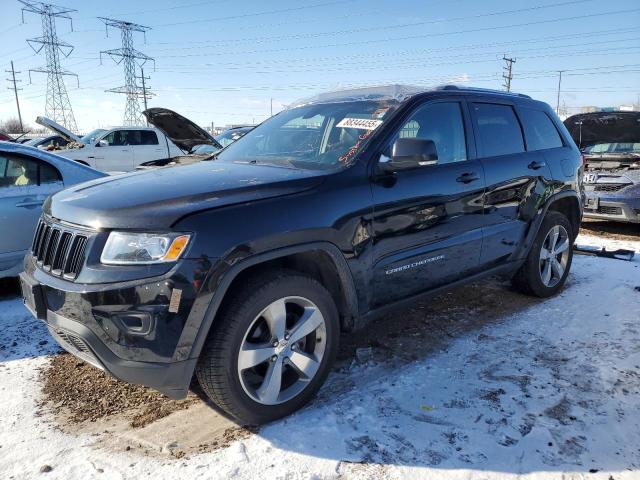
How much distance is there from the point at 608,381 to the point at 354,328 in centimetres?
167

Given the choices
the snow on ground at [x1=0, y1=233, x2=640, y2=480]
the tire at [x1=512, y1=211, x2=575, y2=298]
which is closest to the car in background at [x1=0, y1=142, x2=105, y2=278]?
the snow on ground at [x1=0, y1=233, x2=640, y2=480]

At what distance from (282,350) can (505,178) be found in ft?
7.84

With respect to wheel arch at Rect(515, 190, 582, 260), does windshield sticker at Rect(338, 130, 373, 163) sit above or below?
above

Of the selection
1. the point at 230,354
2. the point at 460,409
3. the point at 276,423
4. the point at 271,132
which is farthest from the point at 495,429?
the point at 271,132

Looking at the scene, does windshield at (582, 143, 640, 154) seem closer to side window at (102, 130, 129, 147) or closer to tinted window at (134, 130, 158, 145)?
tinted window at (134, 130, 158, 145)

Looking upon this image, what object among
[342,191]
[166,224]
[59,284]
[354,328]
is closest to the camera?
[166,224]

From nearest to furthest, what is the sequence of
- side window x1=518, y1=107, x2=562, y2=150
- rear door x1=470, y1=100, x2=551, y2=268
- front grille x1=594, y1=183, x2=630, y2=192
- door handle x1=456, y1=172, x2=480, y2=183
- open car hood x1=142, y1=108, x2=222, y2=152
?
door handle x1=456, y1=172, x2=480, y2=183 → rear door x1=470, y1=100, x2=551, y2=268 → side window x1=518, y1=107, x2=562, y2=150 → front grille x1=594, y1=183, x2=630, y2=192 → open car hood x1=142, y1=108, x2=222, y2=152

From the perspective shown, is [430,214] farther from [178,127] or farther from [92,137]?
[92,137]

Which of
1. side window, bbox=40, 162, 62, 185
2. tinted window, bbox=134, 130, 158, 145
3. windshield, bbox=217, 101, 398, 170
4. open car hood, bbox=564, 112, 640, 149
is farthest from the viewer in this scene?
tinted window, bbox=134, 130, 158, 145

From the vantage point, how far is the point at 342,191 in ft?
9.55

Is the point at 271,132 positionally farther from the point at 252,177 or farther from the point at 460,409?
the point at 460,409

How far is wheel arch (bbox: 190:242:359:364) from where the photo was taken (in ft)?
7.97

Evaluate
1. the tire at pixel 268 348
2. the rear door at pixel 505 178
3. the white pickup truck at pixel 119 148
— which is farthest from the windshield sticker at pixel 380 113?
the white pickup truck at pixel 119 148

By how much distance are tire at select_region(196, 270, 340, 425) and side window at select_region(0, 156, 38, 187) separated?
11.5 feet
